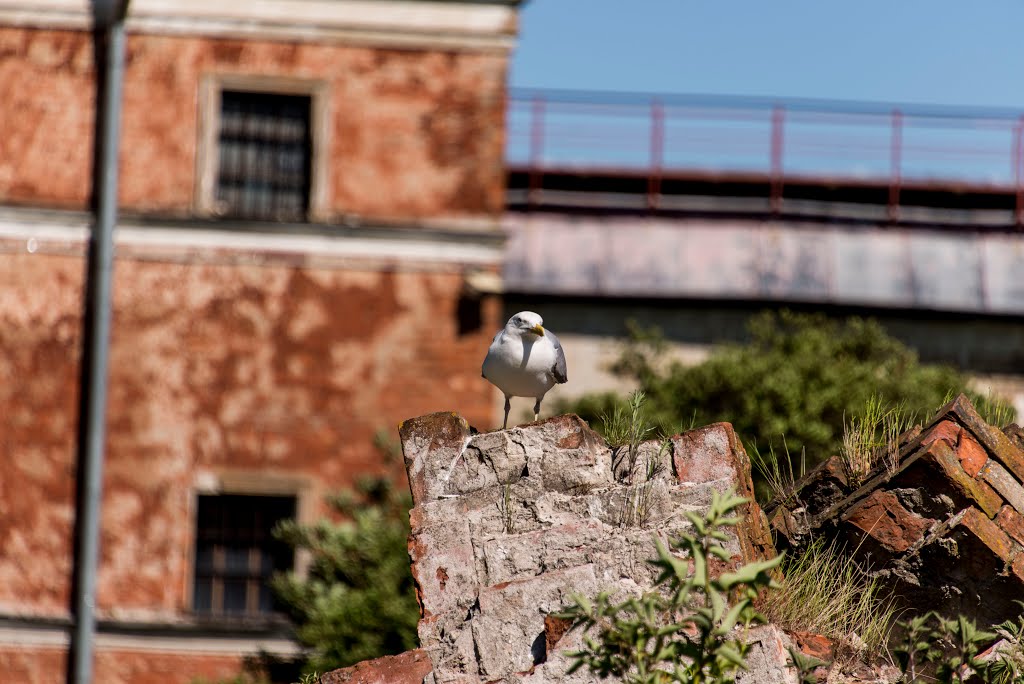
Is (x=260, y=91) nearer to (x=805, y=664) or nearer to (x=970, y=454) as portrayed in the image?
(x=970, y=454)

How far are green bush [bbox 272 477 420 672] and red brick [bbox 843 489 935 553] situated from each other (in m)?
9.17

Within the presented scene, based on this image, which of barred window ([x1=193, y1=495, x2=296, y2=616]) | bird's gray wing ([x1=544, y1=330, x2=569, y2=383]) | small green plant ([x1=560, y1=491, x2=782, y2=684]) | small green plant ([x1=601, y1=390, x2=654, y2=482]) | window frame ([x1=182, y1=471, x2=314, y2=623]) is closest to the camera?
small green plant ([x1=560, y1=491, x2=782, y2=684])

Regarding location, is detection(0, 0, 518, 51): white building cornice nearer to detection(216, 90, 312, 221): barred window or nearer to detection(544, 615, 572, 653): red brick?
detection(216, 90, 312, 221): barred window

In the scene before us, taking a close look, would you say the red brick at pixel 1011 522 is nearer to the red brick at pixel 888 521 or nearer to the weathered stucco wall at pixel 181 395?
the red brick at pixel 888 521

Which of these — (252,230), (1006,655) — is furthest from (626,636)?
(252,230)

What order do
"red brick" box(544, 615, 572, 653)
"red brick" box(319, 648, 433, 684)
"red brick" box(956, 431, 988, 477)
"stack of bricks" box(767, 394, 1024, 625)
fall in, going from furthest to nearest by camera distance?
"red brick" box(956, 431, 988, 477) < "stack of bricks" box(767, 394, 1024, 625) < "red brick" box(319, 648, 433, 684) < "red brick" box(544, 615, 572, 653)

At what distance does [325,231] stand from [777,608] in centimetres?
1262

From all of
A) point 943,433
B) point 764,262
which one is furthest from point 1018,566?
point 764,262

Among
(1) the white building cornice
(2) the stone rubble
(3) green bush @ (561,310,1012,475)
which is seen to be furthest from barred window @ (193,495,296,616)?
(2) the stone rubble


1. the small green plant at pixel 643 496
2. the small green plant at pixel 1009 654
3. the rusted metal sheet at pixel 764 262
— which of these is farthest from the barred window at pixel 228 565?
the small green plant at pixel 1009 654

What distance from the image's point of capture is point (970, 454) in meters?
6.44

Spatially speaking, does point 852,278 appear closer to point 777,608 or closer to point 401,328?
point 401,328

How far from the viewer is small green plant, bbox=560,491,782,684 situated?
507 centimetres

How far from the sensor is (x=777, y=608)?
5949 millimetres
